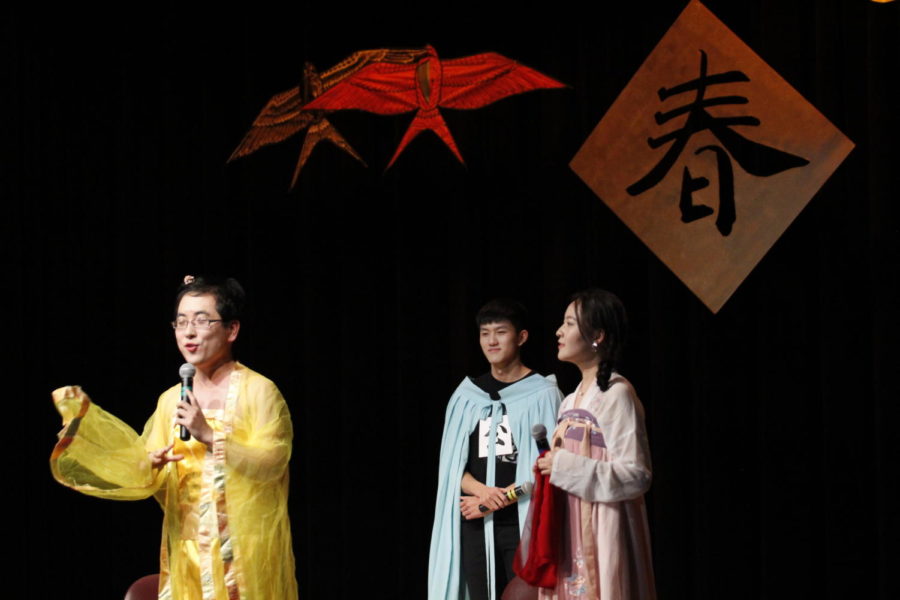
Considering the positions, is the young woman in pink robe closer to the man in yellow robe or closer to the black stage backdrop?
the man in yellow robe

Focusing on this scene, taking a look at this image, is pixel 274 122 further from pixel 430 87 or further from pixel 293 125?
pixel 430 87

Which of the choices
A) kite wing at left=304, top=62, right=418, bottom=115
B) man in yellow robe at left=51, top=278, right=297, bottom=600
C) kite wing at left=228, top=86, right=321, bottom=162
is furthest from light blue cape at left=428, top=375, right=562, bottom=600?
kite wing at left=228, top=86, right=321, bottom=162

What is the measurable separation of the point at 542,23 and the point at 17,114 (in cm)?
233

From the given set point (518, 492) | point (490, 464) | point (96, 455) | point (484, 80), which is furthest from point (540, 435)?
point (484, 80)

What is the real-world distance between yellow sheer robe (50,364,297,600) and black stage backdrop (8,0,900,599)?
1622mm

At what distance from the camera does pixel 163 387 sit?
4.95m

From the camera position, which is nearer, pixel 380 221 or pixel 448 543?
pixel 448 543

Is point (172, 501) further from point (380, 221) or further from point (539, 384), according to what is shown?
point (380, 221)

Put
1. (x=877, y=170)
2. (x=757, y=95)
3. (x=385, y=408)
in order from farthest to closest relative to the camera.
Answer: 1. (x=385, y=408)
2. (x=757, y=95)
3. (x=877, y=170)

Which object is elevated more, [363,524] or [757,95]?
[757,95]

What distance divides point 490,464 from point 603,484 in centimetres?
101

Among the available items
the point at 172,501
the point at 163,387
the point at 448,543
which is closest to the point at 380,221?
the point at 163,387

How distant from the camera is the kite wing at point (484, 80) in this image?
14.3 ft

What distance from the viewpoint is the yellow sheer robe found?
9.84 ft
